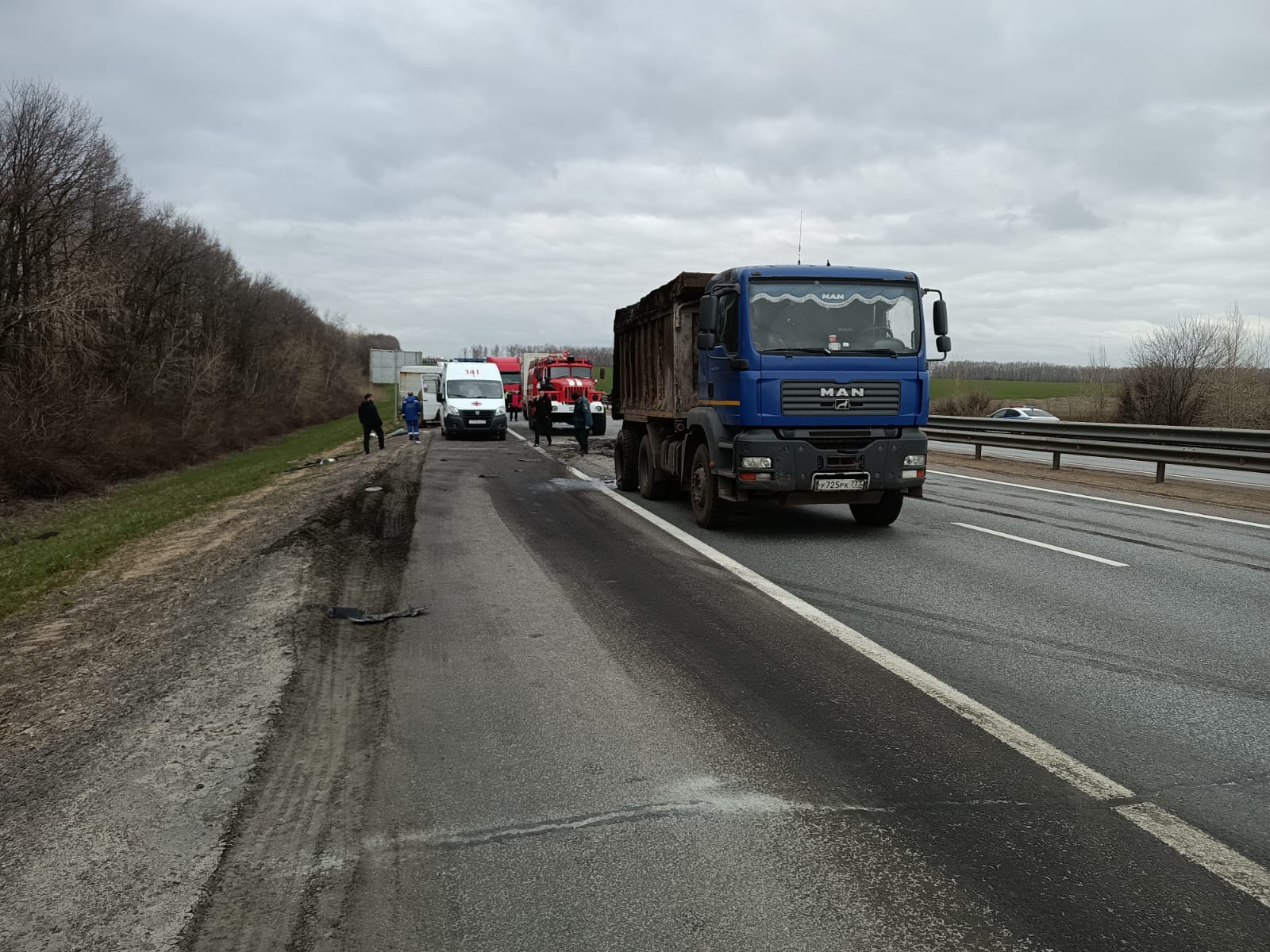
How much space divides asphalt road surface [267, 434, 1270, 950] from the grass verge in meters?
6.42

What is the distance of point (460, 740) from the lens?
420cm

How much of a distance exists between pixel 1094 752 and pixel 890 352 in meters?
6.64

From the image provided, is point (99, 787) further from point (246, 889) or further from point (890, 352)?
point (890, 352)

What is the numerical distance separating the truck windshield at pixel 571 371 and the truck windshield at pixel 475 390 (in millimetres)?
4127

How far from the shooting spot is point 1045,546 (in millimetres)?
9336

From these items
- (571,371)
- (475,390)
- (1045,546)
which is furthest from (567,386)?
(1045,546)

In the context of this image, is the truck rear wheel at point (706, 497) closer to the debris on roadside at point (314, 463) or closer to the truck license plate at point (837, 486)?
the truck license plate at point (837, 486)

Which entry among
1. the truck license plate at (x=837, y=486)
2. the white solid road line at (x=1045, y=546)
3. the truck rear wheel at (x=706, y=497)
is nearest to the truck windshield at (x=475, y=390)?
the truck rear wheel at (x=706, y=497)

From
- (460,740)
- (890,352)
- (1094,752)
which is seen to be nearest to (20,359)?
(890,352)

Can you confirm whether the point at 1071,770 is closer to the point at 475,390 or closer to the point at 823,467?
the point at 823,467

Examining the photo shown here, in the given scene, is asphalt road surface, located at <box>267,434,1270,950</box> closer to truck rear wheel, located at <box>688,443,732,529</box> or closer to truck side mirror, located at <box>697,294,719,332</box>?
truck rear wheel, located at <box>688,443,732,529</box>

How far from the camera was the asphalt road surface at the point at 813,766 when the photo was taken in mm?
2781

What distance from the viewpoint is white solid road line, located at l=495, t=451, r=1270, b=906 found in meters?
3.03

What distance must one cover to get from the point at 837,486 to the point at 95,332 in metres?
26.1
